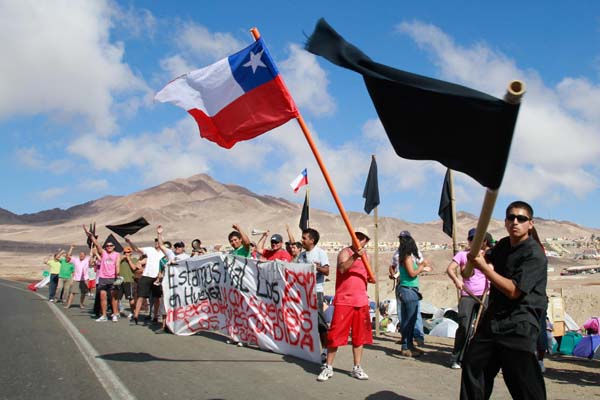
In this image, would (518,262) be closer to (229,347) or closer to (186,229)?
(229,347)

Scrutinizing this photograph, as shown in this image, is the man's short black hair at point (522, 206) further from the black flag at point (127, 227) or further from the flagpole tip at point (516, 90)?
the black flag at point (127, 227)

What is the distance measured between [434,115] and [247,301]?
21.7 ft

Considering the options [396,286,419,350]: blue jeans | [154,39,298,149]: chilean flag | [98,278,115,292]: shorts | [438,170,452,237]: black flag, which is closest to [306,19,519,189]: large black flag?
[154,39,298,149]: chilean flag

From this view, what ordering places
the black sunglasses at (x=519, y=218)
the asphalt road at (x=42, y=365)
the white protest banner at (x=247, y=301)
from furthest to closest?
the white protest banner at (x=247, y=301) < the asphalt road at (x=42, y=365) < the black sunglasses at (x=519, y=218)

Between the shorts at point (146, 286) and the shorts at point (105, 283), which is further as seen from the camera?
the shorts at point (105, 283)

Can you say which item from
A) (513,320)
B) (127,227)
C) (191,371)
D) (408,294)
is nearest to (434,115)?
(513,320)

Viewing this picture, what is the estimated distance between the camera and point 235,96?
699 cm

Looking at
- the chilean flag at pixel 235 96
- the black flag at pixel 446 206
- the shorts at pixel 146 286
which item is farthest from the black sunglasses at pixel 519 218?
the shorts at pixel 146 286

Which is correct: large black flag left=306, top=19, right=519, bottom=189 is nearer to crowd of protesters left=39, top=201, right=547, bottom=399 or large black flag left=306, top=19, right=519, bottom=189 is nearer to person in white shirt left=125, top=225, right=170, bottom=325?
crowd of protesters left=39, top=201, right=547, bottom=399

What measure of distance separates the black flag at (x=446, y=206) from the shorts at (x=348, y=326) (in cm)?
455

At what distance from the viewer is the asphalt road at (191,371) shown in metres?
6.09

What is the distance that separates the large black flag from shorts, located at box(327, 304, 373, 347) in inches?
140

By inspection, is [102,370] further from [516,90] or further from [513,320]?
[516,90]

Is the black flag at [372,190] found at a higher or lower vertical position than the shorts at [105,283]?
higher
